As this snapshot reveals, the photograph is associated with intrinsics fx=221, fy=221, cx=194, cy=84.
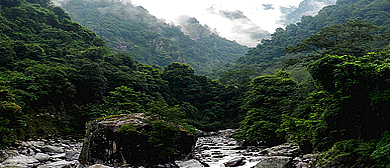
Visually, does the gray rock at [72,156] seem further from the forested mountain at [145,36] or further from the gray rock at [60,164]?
the forested mountain at [145,36]

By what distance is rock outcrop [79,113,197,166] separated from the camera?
37.7 feet

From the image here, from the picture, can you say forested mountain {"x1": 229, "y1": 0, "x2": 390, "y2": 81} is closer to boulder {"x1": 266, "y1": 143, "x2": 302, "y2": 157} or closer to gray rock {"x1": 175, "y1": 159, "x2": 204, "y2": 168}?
boulder {"x1": 266, "y1": 143, "x2": 302, "y2": 157}

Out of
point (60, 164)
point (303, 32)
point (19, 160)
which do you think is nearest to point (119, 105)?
point (60, 164)

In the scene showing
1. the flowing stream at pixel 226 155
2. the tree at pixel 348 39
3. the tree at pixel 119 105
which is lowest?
the flowing stream at pixel 226 155

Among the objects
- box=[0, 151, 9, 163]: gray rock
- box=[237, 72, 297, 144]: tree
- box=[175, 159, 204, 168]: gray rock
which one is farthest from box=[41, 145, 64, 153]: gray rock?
box=[237, 72, 297, 144]: tree

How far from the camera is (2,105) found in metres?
11.6

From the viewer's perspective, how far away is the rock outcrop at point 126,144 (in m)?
A: 11.5

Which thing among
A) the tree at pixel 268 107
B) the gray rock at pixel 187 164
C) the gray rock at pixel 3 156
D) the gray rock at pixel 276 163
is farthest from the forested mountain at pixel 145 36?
the gray rock at pixel 276 163

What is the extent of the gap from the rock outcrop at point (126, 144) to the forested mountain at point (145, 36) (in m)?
84.1

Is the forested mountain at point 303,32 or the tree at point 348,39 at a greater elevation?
the forested mountain at point 303,32

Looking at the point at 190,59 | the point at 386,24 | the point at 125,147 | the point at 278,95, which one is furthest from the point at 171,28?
the point at 125,147

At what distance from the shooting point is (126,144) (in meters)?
11.6

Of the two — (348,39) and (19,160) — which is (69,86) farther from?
(348,39)

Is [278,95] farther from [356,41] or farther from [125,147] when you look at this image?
[125,147]
